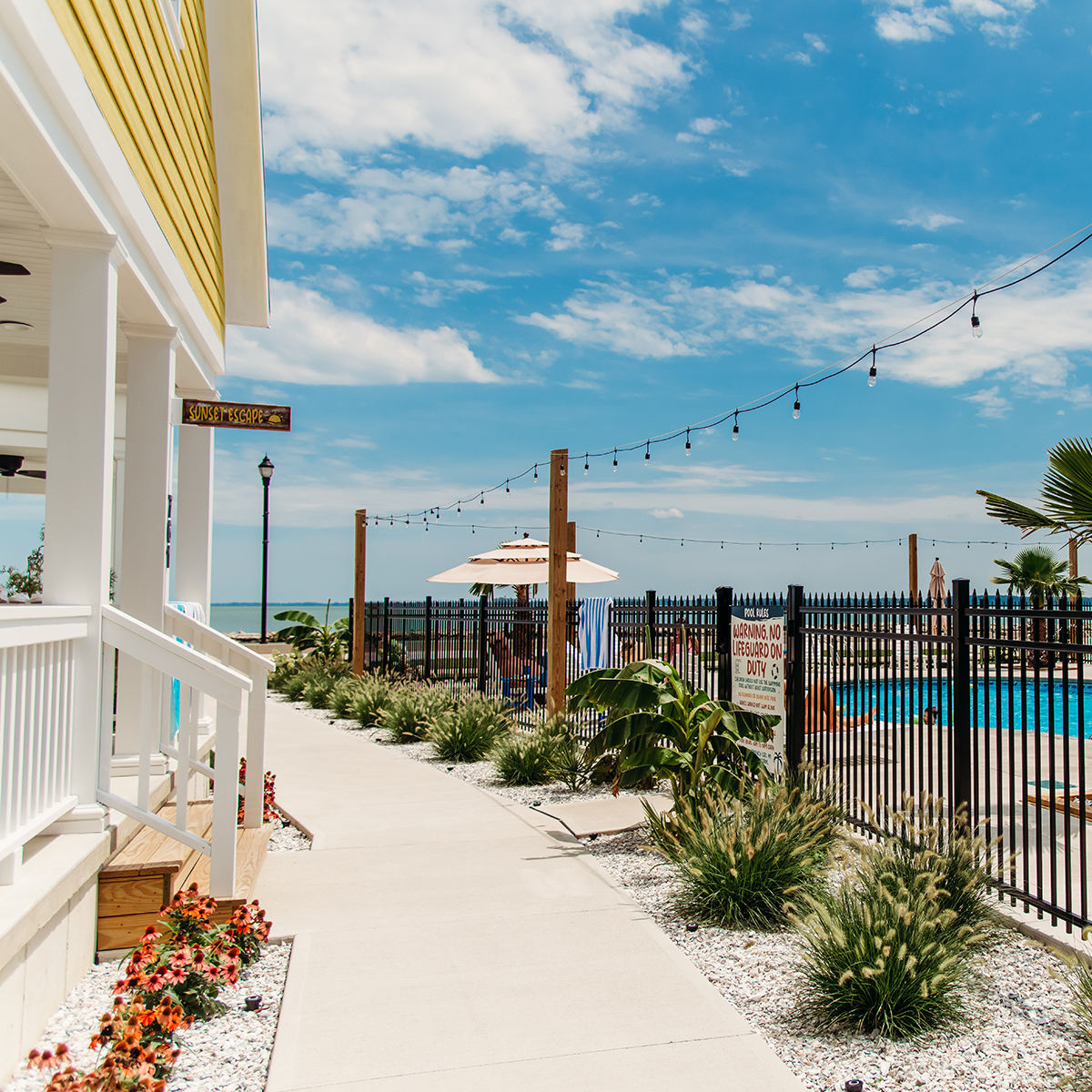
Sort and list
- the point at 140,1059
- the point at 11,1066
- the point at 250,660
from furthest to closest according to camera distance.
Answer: the point at 250,660
the point at 11,1066
the point at 140,1059

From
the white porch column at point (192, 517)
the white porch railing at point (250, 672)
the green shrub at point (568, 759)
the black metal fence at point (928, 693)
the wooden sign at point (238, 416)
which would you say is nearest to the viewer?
the black metal fence at point (928, 693)

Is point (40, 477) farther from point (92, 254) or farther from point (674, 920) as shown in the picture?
point (674, 920)

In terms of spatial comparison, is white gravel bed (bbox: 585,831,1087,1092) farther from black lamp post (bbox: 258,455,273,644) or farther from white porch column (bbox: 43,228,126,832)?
black lamp post (bbox: 258,455,273,644)

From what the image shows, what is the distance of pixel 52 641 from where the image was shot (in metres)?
4.21

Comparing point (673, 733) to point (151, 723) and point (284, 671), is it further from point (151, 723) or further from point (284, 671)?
point (284, 671)

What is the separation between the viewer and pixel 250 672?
24.0 ft

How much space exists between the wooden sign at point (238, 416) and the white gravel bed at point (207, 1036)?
3.75m

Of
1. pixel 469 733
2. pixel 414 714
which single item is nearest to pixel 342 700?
pixel 414 714

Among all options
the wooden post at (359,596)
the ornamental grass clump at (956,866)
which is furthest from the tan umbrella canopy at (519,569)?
the ornamental grass clump at (956,866)

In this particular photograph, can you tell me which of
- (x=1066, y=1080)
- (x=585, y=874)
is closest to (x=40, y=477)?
(x=585, y=874)

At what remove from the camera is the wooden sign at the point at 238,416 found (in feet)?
22.1

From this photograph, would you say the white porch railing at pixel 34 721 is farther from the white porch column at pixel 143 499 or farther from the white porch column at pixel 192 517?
the white porch column at pixel 192 517

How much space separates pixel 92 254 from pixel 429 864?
4.43 meters

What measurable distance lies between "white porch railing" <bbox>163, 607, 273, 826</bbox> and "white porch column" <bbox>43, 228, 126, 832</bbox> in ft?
4.06
